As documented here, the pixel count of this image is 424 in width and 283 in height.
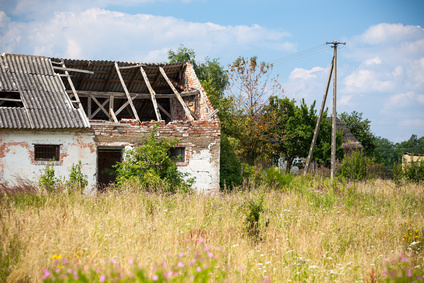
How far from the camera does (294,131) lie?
87.2 ft

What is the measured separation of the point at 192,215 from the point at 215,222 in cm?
82

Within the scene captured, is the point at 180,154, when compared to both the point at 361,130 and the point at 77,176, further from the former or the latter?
the point at 361,130

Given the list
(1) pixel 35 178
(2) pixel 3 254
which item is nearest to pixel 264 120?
(1) pixel 35 178

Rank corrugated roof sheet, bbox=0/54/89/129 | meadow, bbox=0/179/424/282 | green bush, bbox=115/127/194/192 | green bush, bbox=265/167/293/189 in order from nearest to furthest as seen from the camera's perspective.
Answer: meadow, bbox=0/179/424/282, corrugated roof sheet, bbox=0/54/89/129, green bush, bbox=115/127/194/192, green bush, bbox=265/167/293/189

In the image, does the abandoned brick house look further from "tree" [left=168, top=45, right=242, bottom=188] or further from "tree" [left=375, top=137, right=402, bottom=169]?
"tree" [left=375, top=137, right=402, bottom=169]

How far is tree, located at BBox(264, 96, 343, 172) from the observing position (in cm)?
2638

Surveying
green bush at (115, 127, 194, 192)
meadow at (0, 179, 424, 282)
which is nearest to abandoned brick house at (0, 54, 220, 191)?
green bush at (115, 127, 194, 192)

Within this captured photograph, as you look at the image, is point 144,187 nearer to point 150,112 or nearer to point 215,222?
point 215,222

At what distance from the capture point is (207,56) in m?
36.7

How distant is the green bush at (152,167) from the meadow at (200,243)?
2871mm

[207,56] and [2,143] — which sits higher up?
[207,56]

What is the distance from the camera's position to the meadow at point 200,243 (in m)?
4.82

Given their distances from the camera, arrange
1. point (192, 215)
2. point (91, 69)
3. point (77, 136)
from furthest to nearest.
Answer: point (91, 69) → point (77, 136) → point (192, 215)

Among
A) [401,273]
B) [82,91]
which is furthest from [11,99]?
[401,273]
